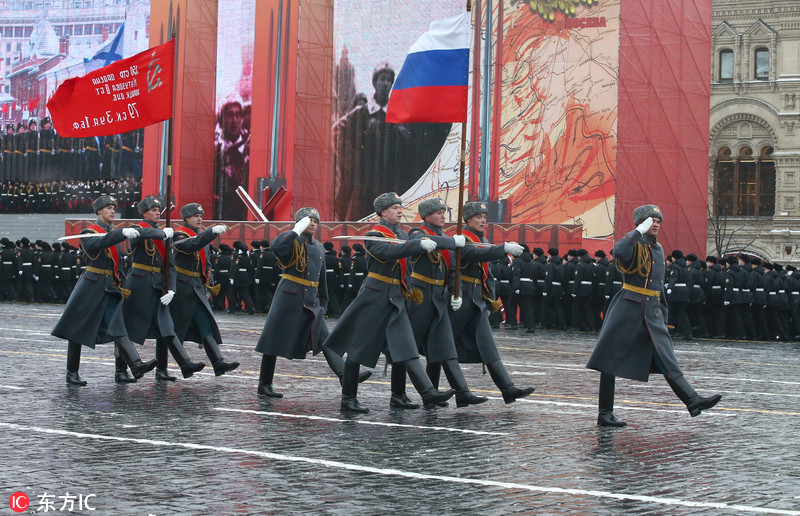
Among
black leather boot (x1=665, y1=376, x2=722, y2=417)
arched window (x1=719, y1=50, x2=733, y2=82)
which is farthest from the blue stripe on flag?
arched window (x1=719, y1=50, x2=733, y2=82)

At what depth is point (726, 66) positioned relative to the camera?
141 ft

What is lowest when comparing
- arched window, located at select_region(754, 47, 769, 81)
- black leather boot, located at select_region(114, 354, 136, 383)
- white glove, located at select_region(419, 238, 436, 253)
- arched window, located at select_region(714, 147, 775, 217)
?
black leather boot, located at select_region(114, 354, 136, 383)

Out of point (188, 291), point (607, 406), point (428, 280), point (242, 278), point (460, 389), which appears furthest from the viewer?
point (242, 278)

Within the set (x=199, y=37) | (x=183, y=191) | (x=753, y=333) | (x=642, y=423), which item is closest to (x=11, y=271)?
(x=183, y=191)

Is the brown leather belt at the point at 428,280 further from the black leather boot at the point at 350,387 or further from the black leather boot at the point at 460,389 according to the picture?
the black leather boot at the point at 350,387

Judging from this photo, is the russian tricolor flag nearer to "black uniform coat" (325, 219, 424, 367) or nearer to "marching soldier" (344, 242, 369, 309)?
"black uniform coat" (325, 219, 424, 367)

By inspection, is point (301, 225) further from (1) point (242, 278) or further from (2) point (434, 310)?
(1) point (242, 278)

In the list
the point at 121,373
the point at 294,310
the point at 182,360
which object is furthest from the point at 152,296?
the point at 294,310

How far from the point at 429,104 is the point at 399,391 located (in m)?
2.73

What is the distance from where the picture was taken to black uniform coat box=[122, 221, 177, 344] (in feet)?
34.2

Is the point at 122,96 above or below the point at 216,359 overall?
above

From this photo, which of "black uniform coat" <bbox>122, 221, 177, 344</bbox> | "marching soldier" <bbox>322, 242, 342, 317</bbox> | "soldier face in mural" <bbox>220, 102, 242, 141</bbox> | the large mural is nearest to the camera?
"black uniform coat" <bbox>122, 221, 177, 344</bbox>

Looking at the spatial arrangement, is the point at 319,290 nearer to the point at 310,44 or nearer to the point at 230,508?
the point at 230,508

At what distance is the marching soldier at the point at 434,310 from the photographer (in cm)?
867
